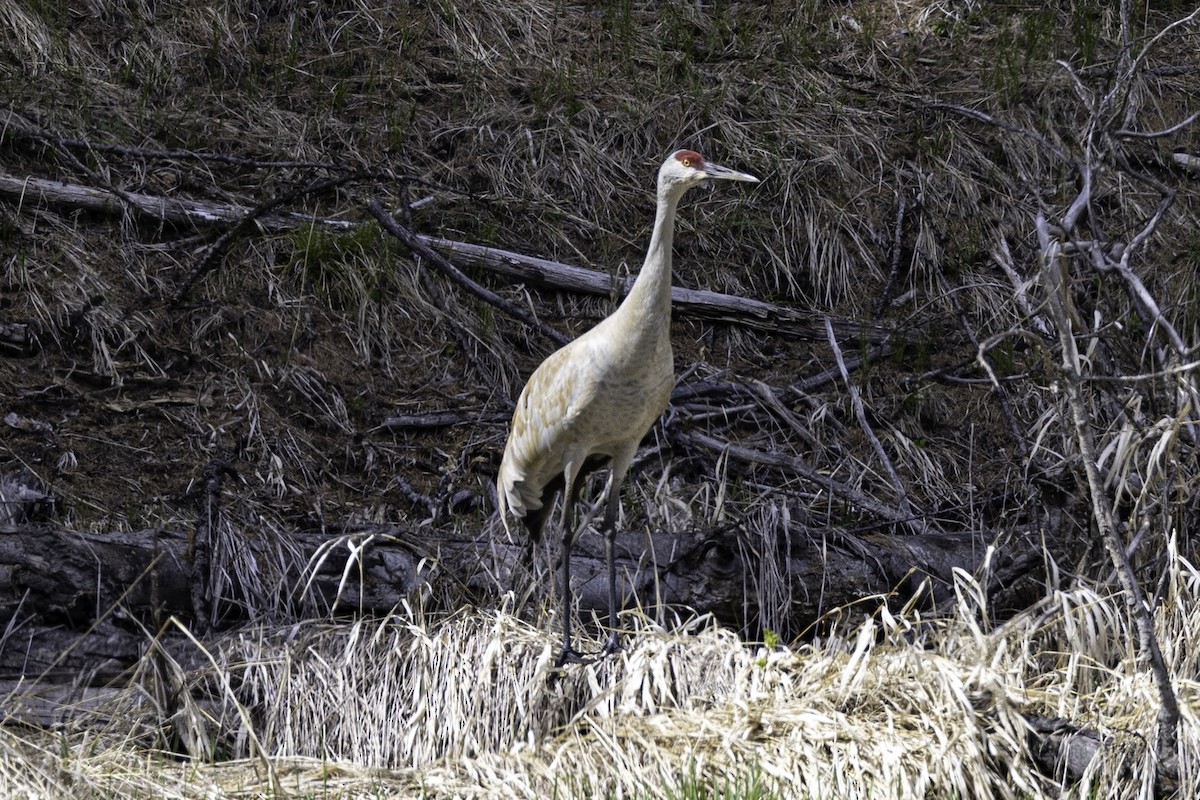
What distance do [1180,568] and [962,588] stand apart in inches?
28.1

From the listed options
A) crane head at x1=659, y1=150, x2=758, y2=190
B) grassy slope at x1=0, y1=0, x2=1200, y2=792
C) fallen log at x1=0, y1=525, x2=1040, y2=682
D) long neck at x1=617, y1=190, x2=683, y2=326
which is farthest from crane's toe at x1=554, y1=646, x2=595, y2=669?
crane head at x1=659, y1=150, x2=758, y2=190

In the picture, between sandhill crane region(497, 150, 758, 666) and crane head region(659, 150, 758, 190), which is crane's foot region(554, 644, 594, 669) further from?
crane head region(659, 150, 758, 190)

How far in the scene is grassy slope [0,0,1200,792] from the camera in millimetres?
5805

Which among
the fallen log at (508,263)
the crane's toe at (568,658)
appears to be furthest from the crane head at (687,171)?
the fallen log at (508,263)

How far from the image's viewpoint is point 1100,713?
12.5ft

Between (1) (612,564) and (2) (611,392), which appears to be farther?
(1) (612,564)

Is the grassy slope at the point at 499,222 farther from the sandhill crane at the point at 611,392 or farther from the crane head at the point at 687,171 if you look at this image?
the crane head at the point at 687,171

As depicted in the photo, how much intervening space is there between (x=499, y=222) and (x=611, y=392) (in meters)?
3.02

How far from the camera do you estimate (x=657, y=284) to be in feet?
13.5

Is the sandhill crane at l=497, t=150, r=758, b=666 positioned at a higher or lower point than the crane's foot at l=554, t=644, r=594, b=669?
higher

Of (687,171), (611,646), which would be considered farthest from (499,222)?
(611,646)

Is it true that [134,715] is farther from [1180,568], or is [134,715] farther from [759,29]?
[759,29]

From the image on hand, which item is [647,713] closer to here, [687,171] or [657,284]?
[657,284]

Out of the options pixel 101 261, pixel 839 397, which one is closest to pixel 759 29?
pixel 839 397
